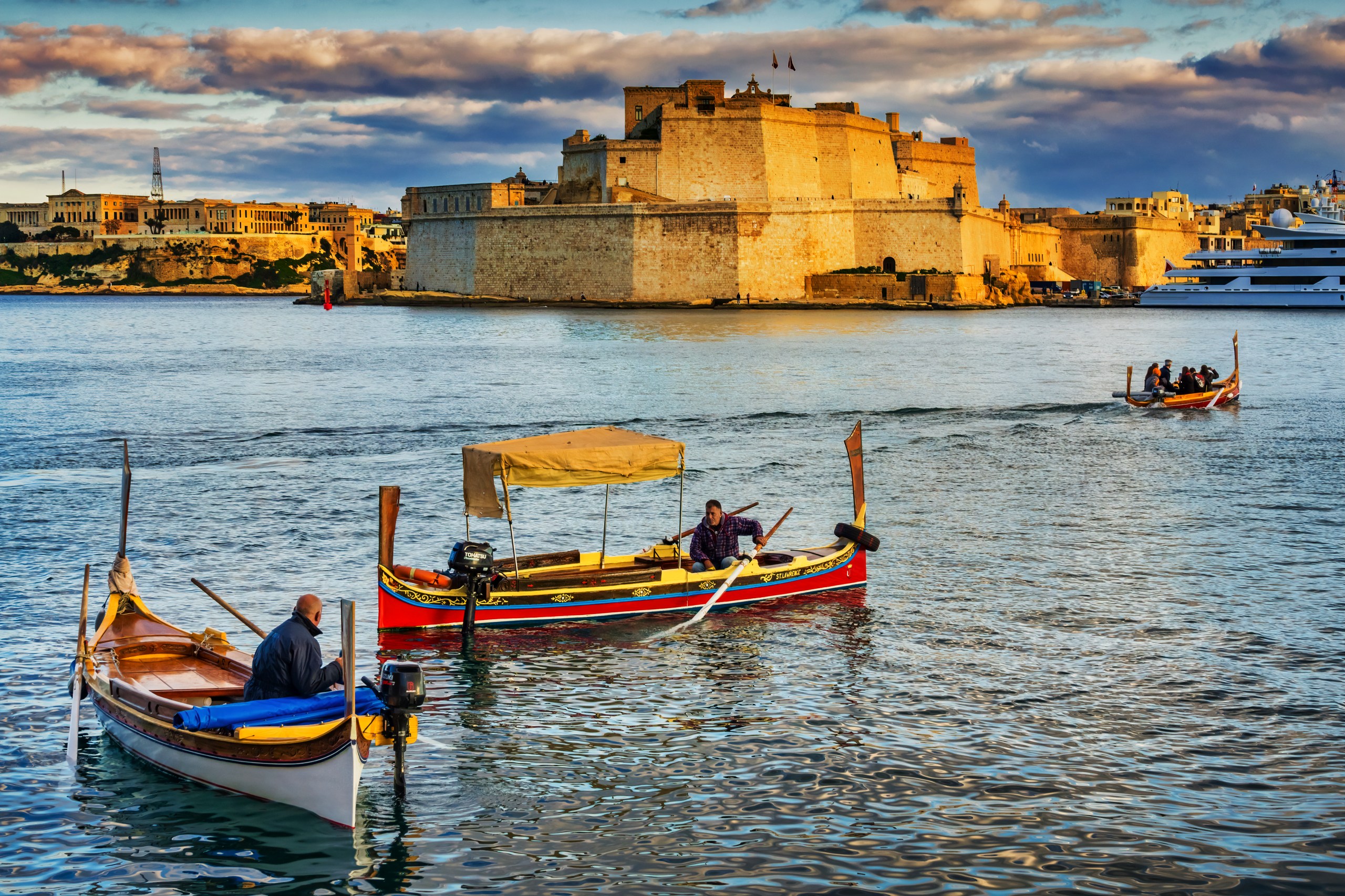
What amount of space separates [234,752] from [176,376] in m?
33.9

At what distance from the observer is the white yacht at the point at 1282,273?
72062 millimetres

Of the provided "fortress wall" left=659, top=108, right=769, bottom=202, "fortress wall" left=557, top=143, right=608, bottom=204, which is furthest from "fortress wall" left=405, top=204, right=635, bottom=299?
"fortress wall" left=659, top=108, right=769, bottom=202

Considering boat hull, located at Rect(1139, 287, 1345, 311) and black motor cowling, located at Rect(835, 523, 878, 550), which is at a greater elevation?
boat hull, located at Rect(1139, 287, 1345, 311)

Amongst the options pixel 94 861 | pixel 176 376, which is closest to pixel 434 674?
pixel 94 861

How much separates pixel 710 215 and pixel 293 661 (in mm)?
62503

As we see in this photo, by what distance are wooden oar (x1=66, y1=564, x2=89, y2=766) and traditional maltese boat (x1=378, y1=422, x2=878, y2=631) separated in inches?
95.2

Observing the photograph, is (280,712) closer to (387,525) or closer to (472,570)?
(387,525)

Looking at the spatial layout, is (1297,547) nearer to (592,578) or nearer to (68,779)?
(592,578)

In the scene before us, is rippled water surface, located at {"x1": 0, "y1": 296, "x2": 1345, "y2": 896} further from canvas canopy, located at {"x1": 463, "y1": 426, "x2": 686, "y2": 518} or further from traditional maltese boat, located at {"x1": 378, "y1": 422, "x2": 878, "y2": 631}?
canvas canopy, located at {"x1": 463, "y1": 426, "x2": 686, "y2": 518}

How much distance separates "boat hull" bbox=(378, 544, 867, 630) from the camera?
34.9 ft

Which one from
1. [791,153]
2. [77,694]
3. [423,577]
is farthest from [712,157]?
[77,694]

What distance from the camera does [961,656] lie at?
33.4 ft

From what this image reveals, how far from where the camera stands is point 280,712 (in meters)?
7.03

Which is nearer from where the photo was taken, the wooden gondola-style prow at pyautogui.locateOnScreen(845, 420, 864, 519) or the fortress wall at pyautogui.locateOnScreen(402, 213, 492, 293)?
the wooden gondola-style prow at pyautogui.locateOnScreen(845, 420, 864, 519)
